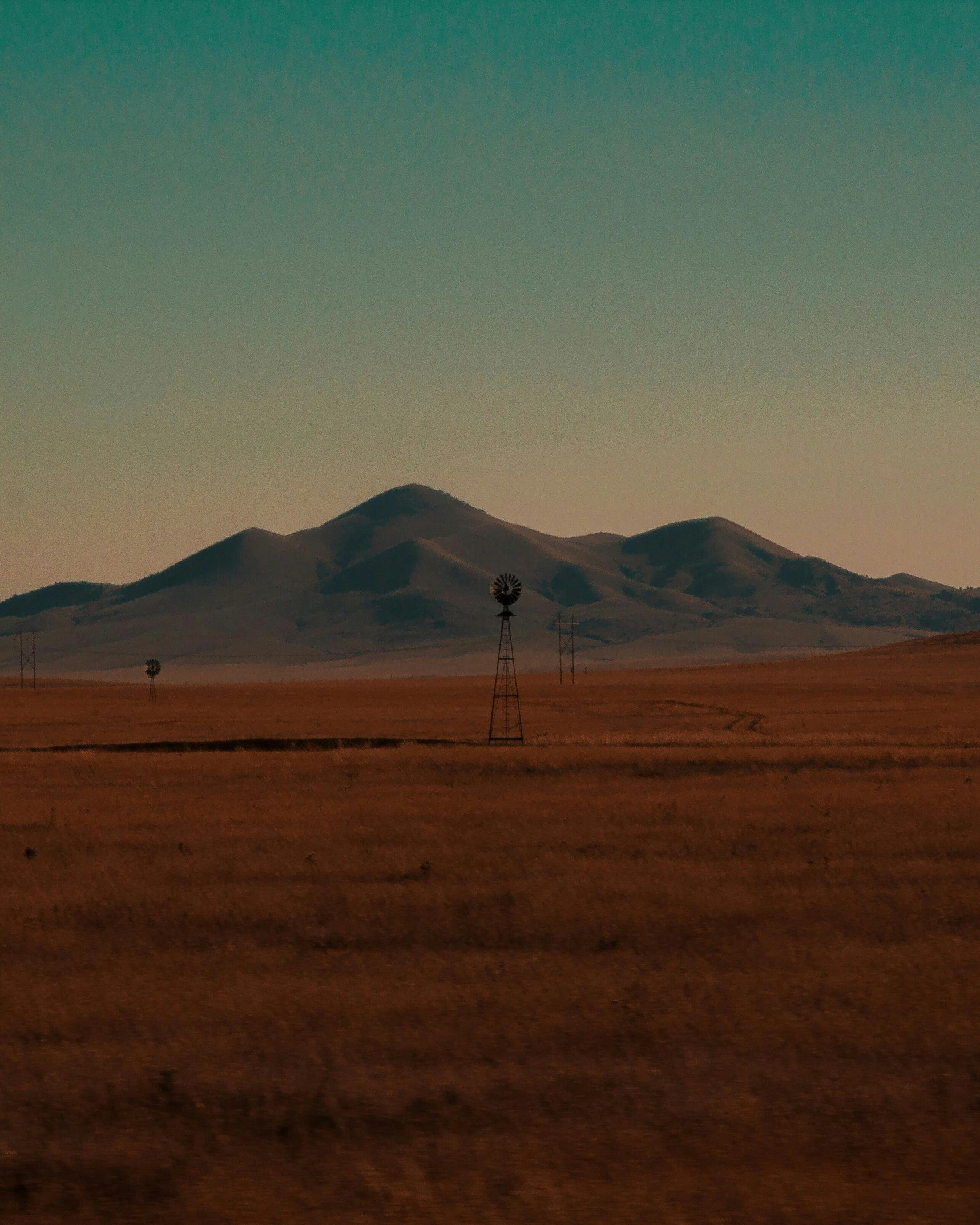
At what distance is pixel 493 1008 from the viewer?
11328mm

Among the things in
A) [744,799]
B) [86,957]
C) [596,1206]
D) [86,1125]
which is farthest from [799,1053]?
[744,799]

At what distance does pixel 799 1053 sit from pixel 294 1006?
164 inches

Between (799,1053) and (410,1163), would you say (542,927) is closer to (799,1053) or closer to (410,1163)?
(799,1053)

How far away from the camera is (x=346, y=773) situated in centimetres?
3338

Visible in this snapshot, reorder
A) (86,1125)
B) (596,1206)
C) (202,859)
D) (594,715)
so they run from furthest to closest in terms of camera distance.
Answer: (594,715) < (202,859) < (86,1125) < (596,1206)

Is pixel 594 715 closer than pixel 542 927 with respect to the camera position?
No

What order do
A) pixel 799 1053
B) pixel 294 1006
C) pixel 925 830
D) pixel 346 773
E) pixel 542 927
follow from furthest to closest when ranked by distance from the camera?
pixel 346 773 → pixel 925 830 → pixel 542 927 → pixel 294 1006 → pixel 799 1053

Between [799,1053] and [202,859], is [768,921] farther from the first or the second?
[202,859]

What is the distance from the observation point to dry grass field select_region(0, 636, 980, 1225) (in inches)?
309

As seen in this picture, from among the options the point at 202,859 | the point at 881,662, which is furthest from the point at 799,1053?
the point at 881,662

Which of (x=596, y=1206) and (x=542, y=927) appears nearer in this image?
(x=596, y=1206)

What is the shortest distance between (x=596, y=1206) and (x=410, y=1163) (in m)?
1.21

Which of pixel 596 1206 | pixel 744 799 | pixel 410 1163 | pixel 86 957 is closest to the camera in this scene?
pixel 596 1206

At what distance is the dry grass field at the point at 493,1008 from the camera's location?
25.7 feet
